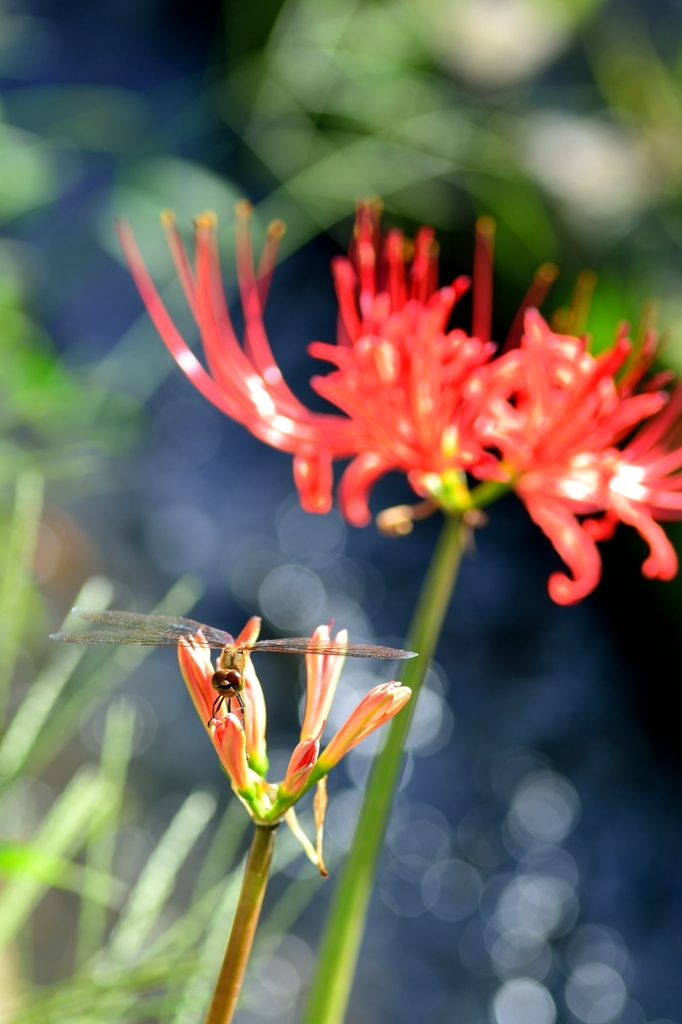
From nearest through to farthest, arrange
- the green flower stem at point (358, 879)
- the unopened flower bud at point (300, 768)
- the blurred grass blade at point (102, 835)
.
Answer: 1. the unopened flower bud at point (300, 768)
2. the green flower stem at point (358, 879)
3. the blurred grass blade at point (102, 835)

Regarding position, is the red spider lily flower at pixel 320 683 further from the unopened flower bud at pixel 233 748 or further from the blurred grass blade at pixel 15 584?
the blurred grass blade at pixel 15 584

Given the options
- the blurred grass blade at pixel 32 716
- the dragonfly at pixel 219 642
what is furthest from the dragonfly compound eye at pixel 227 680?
the blurred grass blade at pixel 32 716

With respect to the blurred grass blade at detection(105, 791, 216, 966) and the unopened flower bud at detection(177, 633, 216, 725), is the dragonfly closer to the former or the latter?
the unopened flower bud at detection(177, 633, 216, 725)

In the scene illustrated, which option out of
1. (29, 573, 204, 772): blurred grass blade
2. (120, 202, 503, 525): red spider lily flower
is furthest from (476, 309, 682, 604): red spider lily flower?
(29, 573, 204, 772): blurred grass blade

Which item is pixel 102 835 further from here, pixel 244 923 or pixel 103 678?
pixel 244 923

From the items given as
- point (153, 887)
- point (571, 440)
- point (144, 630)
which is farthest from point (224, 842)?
point (571, 440)

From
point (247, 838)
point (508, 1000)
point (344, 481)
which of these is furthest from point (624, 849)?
point (344, 481)
